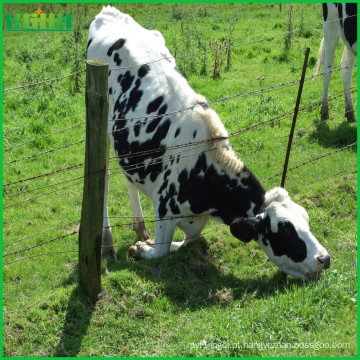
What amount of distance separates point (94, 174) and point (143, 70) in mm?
2357

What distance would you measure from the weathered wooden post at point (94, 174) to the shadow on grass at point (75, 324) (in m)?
0.10

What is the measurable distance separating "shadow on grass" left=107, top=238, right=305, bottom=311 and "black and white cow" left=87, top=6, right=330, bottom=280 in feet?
0.79

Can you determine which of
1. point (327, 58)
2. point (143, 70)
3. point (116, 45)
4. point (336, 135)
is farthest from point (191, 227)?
point (327, 58)

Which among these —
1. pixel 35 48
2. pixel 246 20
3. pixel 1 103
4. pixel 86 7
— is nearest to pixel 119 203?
pixel 1 103

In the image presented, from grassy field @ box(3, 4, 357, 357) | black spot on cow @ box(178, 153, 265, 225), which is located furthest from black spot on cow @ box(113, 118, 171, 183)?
grassy field @ box(3, 4, 357, 357)

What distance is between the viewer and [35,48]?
16.3 meters

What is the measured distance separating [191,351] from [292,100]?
25.6 feet

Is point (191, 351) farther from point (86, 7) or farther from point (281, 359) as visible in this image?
point (86, 7)

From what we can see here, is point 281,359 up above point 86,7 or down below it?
below

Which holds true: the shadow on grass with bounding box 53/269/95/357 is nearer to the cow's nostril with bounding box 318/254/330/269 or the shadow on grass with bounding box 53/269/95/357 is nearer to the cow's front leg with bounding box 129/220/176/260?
the cow's front leg with bounding box 129/220/176/260

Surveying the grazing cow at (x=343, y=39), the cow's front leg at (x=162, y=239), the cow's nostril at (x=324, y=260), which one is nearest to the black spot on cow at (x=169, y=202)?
the cow's front leg at (x=162, y=239)

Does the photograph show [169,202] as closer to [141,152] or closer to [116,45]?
[141,152]

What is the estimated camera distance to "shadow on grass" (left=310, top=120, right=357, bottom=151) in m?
10.3

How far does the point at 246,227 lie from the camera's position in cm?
638
